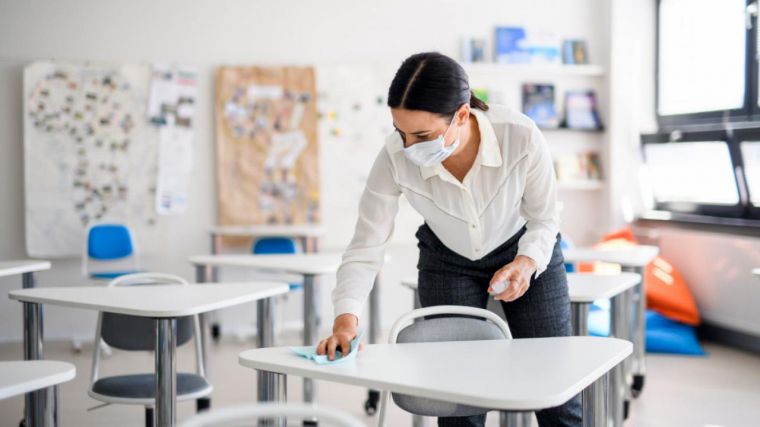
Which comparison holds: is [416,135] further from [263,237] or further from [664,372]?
[263,237]

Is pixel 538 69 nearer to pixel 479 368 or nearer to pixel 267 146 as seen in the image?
pixel 267 146

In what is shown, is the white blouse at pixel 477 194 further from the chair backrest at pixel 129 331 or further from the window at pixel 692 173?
the window at pixel 692 173

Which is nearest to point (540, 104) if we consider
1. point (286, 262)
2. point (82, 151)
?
point (286, 262)

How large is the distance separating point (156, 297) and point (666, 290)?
380 centimetres

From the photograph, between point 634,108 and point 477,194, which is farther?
point 634,108

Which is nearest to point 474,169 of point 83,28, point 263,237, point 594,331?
point 594,331

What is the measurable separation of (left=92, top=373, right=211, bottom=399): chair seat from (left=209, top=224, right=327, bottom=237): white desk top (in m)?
2.51

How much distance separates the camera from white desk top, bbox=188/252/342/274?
3.81 metres

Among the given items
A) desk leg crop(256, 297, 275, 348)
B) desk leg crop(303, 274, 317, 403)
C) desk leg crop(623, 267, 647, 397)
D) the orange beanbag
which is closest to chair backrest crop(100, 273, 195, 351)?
desk leg crop(256, 297, 275, 348)

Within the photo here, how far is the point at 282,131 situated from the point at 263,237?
81 cm

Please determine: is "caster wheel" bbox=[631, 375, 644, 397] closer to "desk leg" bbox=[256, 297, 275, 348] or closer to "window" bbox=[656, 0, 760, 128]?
"desk leg" bbox=[256, 297, 275, 348]

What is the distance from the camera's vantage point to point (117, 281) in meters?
3.47

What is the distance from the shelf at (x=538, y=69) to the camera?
621 cm

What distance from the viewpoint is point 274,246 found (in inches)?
221
